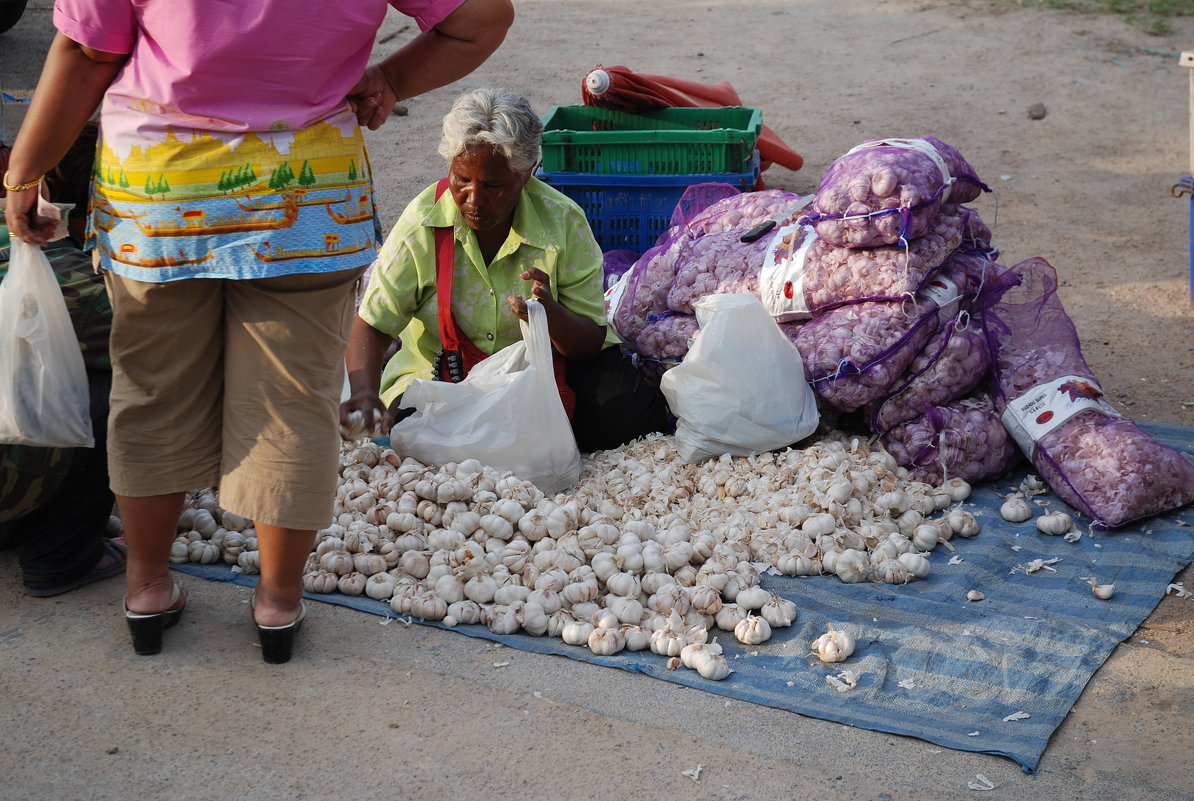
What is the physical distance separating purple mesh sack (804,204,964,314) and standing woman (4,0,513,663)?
1.36m

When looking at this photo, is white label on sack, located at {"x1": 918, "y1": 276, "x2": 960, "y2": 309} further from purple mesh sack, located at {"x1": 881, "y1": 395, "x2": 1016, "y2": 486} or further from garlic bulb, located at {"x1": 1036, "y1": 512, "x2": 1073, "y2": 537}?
garlic bulb, located at {"x1": 1036, "y1": 512, "x2": 1073, "y2": 537}

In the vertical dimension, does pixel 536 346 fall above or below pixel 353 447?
above

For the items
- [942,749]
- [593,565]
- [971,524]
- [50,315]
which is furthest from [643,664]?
[50,315]

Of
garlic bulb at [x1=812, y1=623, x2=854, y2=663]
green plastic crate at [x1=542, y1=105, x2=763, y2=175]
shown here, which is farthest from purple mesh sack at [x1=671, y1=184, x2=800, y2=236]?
garlic bulb at [x1=812, y1=623, x2=854, y2=663]

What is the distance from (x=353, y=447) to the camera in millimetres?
3219

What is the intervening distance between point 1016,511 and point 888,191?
2.92 ft

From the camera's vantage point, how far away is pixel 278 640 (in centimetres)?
233

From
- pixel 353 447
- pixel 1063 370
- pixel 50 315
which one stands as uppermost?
pixel 50 315

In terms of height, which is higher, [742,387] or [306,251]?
[306,251]

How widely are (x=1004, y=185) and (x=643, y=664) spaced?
4014 millimetres

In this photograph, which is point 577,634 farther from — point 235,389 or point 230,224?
point 230,224

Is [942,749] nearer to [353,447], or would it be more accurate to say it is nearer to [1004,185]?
[353,447]

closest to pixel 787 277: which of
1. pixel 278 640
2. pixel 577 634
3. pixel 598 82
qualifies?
pixel 577 634

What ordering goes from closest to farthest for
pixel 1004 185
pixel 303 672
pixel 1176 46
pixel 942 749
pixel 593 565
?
pixel 942 749 → pixel 303 672 → pixel 593 565 → pixel 1004 185 → pixel 1176 46
